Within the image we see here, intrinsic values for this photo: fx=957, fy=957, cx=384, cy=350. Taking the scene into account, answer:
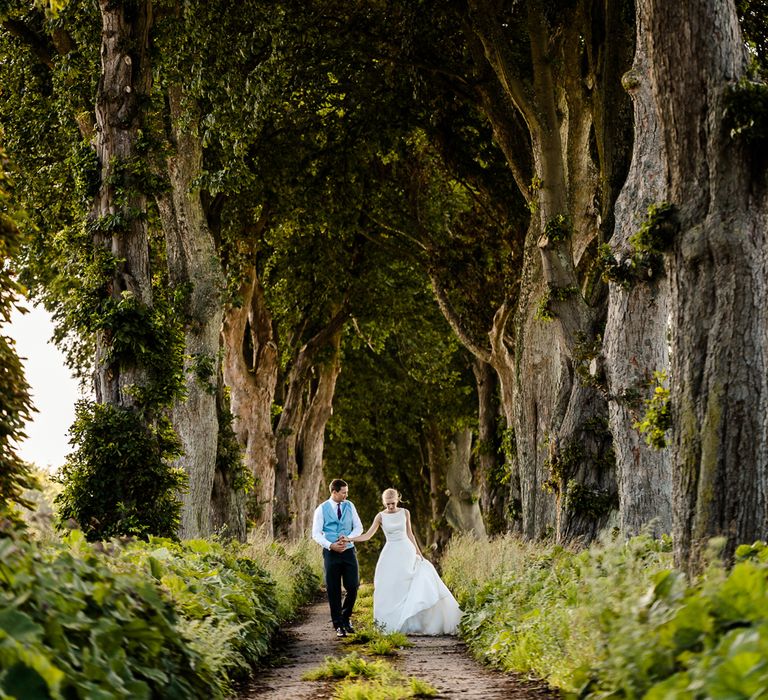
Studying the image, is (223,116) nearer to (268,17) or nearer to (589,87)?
(268,17)

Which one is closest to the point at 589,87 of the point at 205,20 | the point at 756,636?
the point at 205,20

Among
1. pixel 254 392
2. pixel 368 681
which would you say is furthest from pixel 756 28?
pixel 254 392

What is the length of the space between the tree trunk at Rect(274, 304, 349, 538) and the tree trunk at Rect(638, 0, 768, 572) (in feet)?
72.3

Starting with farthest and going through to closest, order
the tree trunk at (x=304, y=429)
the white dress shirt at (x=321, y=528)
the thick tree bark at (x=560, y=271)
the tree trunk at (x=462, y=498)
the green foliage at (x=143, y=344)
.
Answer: the tree trunk at (x=462, y=498), the tree trunk at (x=304, y=429), the thick tree bark at (x=560, y=271), the green foliage at (x=143, y=344), the white dress shirt at (x=321, y=528)

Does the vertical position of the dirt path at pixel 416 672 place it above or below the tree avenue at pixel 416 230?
below

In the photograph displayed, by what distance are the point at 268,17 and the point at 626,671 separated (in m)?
14.3

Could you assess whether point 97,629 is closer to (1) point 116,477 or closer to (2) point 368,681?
(2) point 368,681

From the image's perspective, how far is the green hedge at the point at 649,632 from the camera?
4.45 metres

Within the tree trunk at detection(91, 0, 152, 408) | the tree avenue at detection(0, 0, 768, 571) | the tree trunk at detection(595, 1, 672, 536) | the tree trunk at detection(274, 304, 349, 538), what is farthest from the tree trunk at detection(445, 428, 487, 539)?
the tree trunk at detection(595, 1, 672, 536)

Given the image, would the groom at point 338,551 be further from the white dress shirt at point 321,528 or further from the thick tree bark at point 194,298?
the thick tree bark at point 194,298

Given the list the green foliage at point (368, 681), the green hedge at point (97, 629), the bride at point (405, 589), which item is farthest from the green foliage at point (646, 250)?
the bride at point (405, 589)

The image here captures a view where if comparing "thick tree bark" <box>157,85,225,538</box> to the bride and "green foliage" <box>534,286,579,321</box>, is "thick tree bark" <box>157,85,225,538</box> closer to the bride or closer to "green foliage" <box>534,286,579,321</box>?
the bride

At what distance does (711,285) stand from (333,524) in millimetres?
7451

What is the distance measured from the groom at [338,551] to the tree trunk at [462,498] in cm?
1771
